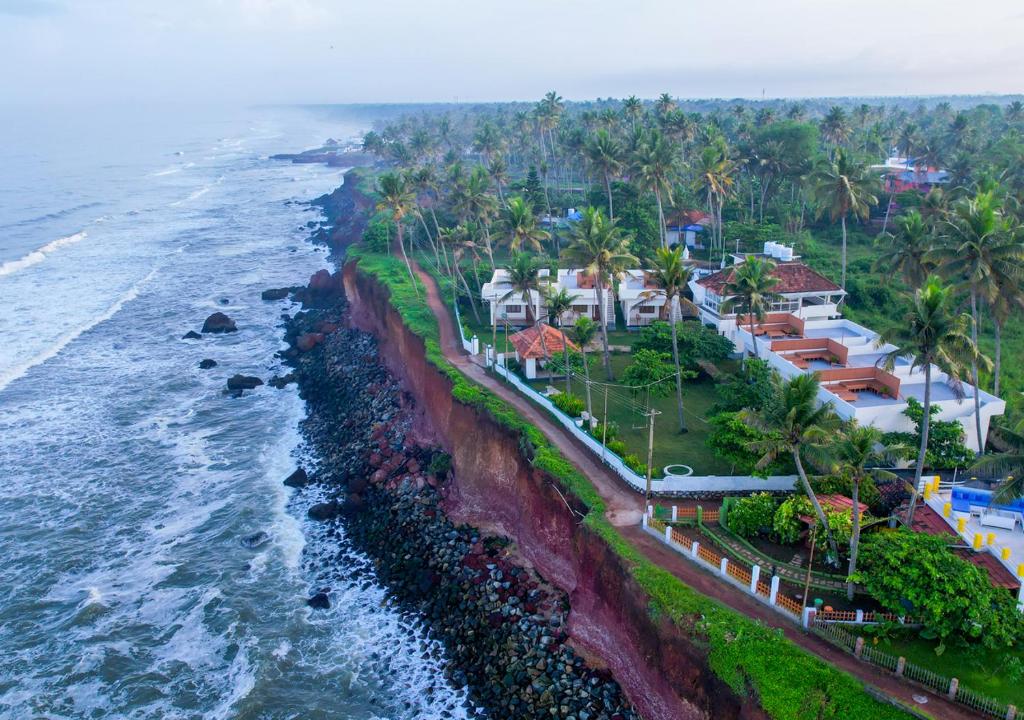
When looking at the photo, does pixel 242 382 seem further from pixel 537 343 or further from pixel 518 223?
pixel 537 343

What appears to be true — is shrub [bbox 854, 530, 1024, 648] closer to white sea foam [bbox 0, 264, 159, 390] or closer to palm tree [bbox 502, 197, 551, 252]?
palm tree [bbox 502, 197, 551, 252]

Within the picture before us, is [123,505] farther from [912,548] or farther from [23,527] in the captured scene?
[912,548]

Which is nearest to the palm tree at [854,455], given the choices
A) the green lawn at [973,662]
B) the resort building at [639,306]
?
the green lawn at [973,662]

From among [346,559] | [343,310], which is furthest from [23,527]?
[343,310]

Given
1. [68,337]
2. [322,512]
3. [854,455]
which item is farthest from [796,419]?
[68,337]

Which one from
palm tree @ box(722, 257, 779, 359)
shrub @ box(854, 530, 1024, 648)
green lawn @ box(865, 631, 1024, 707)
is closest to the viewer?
green lawn @ box(865, 631, 1024, 707)

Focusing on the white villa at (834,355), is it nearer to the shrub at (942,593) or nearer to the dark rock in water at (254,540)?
the shrub at (942,593)

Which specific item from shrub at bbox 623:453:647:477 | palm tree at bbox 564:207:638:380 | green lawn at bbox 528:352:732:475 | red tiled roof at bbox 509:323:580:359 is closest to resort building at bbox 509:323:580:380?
red tiled roof at bbox 509:323:580:359
